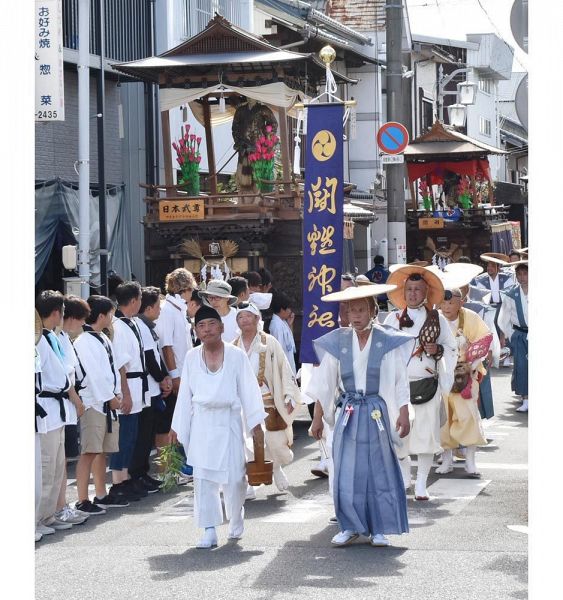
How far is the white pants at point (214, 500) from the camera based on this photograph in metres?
8.89

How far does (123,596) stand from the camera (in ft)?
24.5

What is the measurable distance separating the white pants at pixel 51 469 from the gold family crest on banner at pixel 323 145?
→ 12.6 feet

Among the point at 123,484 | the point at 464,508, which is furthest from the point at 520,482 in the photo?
the point at 123,484

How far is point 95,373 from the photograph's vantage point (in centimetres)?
1016

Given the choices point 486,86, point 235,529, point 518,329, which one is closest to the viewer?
point 235,529

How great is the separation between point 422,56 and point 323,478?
30.5 metres

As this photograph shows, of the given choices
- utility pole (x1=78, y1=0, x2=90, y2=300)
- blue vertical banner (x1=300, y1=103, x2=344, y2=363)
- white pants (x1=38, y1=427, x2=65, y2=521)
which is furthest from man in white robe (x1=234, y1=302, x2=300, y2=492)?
utility pole (x1=78, y1=0, x2=90, y2=300)

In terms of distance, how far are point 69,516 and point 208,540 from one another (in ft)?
4.81

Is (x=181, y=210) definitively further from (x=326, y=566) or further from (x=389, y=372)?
(x=326, y=566)

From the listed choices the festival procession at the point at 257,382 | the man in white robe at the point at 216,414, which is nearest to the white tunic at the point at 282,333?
the festival procession at the point at 257,382

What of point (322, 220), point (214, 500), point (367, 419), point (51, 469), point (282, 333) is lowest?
point (214, 500)

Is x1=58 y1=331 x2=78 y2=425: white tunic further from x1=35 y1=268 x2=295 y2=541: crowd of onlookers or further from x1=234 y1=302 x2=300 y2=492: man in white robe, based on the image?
x1=234 y1=302 x2=300 y2=492: man in white robe

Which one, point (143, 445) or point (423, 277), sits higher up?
point (423, 277)

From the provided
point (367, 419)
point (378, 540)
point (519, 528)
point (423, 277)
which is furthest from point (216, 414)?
point (423, 277)
